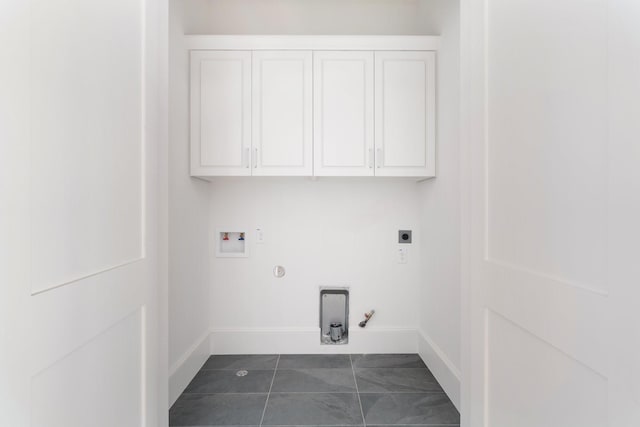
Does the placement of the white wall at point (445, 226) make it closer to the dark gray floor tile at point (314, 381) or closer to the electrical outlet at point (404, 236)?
the electrical outlet at point (404, 236)

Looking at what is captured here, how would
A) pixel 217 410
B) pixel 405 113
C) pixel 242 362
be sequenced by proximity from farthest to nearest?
pixel 242 362 → pixel 405 113 → pixel 217 410

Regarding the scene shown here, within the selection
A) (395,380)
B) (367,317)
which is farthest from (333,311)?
(395,380)

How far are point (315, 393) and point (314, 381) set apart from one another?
0.46ft

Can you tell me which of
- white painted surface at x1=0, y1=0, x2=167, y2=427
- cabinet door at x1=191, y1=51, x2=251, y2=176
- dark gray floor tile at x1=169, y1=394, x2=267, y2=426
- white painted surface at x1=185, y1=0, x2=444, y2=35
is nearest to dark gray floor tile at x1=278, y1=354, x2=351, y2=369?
dark gray floor tile at x1=169, y1=394, x2=267, y2=426

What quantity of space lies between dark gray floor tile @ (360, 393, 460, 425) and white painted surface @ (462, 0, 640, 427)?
2.41ft

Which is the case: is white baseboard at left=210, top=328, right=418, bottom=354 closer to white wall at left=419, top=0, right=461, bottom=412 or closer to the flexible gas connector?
the flexible gas connector

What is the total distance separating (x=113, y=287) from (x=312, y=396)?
1502mm

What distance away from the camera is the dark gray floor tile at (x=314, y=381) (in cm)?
199

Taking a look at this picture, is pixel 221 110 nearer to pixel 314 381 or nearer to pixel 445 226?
pixel 445 226

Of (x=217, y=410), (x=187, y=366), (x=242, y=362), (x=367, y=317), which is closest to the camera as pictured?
(x=217, y=410)

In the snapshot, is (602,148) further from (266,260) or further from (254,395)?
(266,260)

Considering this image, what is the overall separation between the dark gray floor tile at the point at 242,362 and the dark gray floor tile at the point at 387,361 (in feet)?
2.11

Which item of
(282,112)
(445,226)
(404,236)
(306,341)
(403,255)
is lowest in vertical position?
(306,341)

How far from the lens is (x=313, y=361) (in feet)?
7.77
